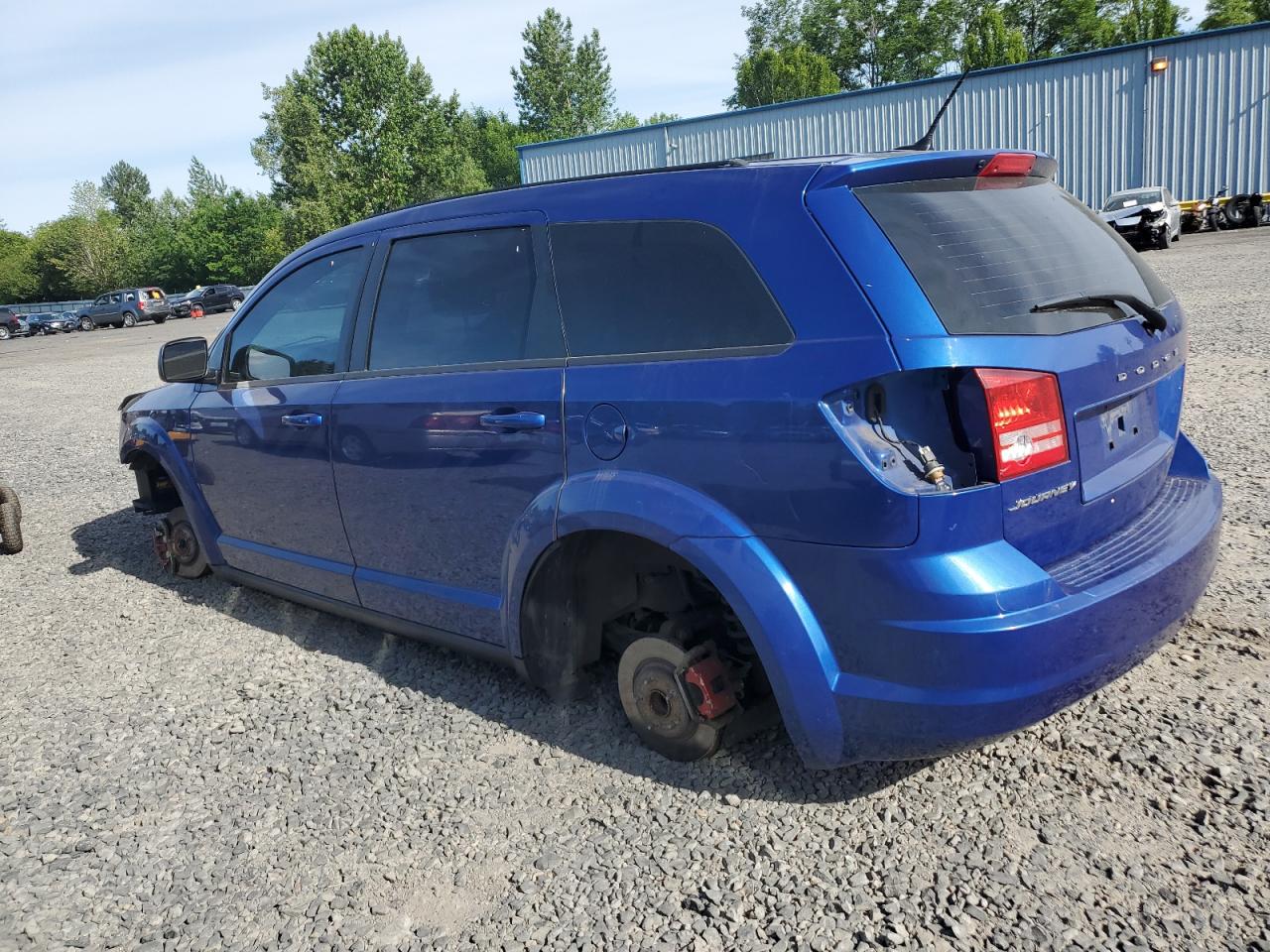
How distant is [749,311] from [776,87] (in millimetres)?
77210

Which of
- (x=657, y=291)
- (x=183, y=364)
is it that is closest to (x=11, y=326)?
(x=183, y=364)

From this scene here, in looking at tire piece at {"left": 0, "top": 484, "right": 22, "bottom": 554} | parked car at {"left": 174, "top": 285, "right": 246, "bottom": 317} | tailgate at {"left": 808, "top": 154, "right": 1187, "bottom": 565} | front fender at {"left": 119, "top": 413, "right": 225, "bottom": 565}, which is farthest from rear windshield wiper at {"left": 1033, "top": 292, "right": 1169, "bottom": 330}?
parked car at {"left": 174, "top": 285, "right": 246, "bottom": 317}

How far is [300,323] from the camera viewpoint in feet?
13.9

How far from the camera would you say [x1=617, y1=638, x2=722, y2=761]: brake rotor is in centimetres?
299

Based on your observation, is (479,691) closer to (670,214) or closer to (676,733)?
(676,733)

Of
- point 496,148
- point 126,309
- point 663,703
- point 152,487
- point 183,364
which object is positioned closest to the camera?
point 663,703

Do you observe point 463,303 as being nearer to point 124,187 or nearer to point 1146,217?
point 1146,217

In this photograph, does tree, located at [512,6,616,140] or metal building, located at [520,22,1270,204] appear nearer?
metal building, located at [520,22,1270,204]

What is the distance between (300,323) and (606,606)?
1.95 m

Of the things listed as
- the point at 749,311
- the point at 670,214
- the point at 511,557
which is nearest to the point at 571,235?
the point at 670,214

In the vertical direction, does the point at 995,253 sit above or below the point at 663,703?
above

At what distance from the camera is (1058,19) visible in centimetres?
6981

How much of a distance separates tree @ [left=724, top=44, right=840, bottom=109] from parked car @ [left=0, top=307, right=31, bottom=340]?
51542 millimetres

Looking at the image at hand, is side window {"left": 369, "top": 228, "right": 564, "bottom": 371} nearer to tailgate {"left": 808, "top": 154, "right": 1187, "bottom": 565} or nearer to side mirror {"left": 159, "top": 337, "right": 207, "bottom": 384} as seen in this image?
tailgate {"left": 808, "top": 154, "right": 1187, "bottom": 565}
